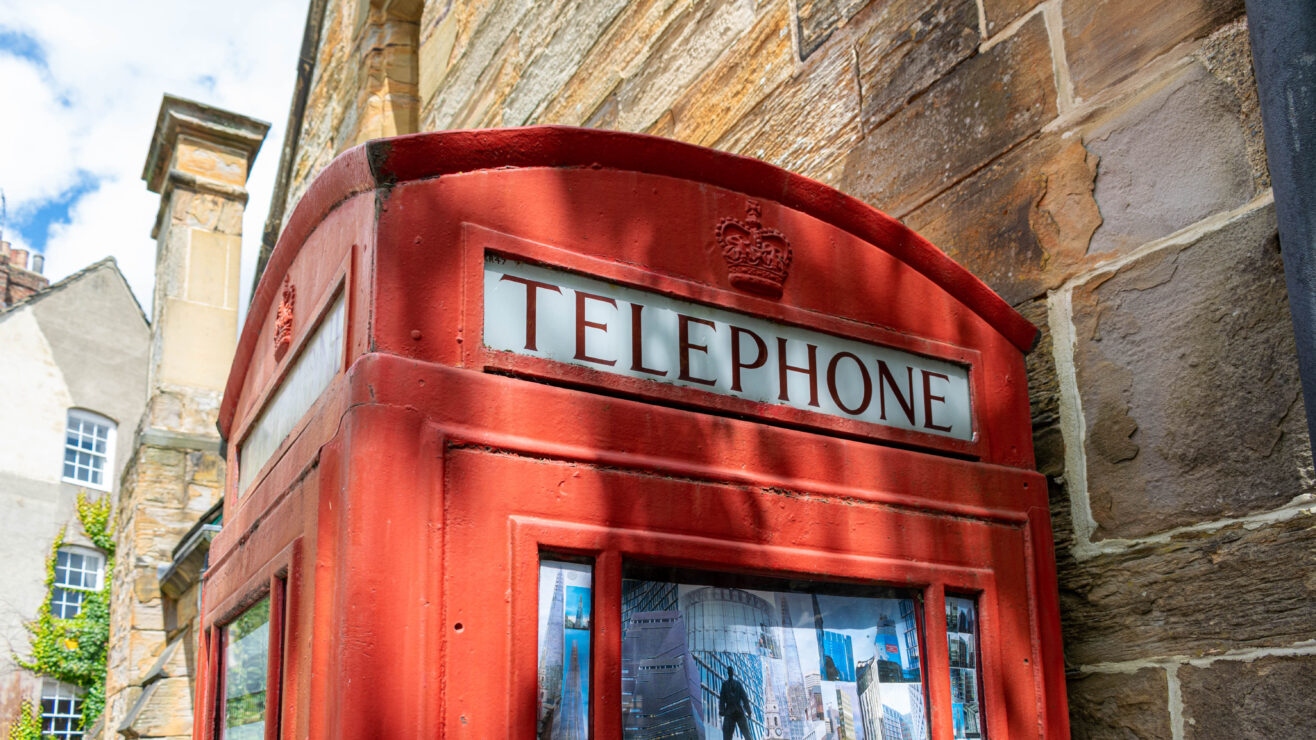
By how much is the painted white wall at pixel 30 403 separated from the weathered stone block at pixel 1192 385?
21.6m

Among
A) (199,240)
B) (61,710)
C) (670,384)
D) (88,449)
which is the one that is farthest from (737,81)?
(88,449)

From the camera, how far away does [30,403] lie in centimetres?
2009

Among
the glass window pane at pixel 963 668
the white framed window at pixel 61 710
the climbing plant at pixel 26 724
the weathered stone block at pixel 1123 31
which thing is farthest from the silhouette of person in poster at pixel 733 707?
the white framed window at pixel 61 710

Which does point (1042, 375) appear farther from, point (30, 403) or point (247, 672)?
point (30, 403)

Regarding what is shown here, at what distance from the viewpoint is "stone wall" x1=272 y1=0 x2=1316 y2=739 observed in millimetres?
1646

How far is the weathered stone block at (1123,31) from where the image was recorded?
1.83 m

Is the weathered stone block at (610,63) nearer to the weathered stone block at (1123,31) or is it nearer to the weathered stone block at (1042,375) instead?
the weathered stone block at (1123,31)

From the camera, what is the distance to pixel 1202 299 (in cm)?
177

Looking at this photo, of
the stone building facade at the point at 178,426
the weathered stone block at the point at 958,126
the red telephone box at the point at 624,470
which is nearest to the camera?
the red telephone box at the point at 624,470

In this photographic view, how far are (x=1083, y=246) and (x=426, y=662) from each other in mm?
1466

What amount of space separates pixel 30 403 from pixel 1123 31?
2221 centimetres

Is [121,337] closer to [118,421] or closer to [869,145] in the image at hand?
[118,421]

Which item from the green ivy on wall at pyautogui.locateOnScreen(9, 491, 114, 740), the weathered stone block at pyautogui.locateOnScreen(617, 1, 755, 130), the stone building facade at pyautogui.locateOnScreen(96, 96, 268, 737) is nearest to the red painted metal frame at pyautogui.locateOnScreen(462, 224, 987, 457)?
the weathered stone block at pyautogui.locateOnScreen(617, 1, 755, 130)

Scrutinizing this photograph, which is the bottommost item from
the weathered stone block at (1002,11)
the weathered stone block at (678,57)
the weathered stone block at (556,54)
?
the weathered stone block at (1002,11)
